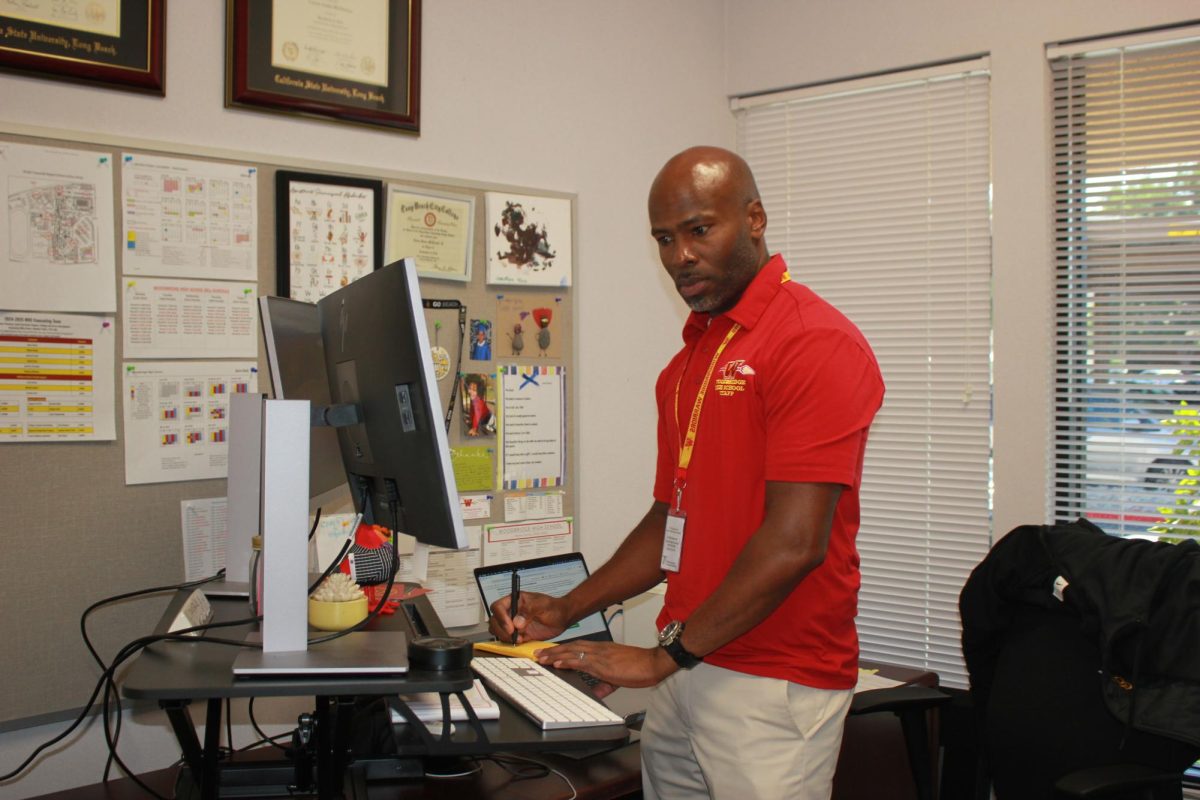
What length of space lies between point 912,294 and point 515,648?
180 cm

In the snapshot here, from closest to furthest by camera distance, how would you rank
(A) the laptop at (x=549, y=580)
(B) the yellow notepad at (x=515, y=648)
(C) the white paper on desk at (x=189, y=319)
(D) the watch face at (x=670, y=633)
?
1. (D) the watch face at (x=670, y=633)
2. (B) the yellow notepad at (x=515, y=648)
3. (C) the white paper on desk at (x=189, y=319)
4. (A) the laptop at (x=549, y=580)

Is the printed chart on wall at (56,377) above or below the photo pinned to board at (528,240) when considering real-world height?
below

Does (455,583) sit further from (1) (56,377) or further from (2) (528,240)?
(1) (56,377)

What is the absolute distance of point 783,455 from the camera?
1.49m

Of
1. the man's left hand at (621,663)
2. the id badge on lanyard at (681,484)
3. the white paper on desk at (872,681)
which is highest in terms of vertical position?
the id badge on lanyard at (681,484)

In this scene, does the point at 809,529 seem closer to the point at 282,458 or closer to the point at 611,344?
the point at 282,458

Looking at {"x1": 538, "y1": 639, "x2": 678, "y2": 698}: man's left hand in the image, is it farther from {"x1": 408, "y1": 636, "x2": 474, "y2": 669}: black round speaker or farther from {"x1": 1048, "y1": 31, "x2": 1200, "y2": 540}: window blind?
{"x1": 1048, "y1": 31, "x2": 1200, "y2": 540}: window blind

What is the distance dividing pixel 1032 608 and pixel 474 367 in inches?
57.3

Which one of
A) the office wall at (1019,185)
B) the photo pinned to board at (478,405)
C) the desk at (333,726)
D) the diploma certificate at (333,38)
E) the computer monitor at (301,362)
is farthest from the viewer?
the office wall at (1019,185)

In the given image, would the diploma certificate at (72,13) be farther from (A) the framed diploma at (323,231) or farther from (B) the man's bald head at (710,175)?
(B) the man's bald head at (710,175)

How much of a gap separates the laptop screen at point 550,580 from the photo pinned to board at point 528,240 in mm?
813

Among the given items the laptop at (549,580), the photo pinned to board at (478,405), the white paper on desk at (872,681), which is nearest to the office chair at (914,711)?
the white paper on desk at (872,681)

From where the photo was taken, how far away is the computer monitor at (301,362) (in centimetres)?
166

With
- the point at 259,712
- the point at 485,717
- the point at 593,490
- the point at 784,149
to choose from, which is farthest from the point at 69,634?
the point at 784,149
